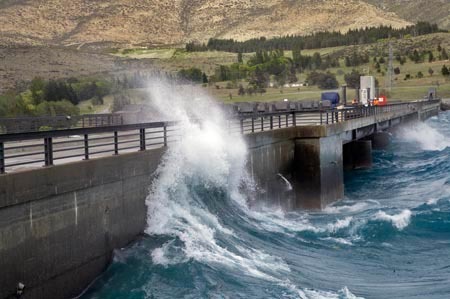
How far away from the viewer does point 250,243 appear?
19625 mm

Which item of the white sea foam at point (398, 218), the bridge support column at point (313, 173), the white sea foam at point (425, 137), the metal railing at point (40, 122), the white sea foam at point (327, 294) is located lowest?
the white sea foam at point (425, 137)

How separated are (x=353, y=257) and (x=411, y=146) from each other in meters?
38.9

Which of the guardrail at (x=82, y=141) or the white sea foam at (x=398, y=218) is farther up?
the guardrail at (x=82, y=141)

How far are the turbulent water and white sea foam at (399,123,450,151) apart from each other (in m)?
27.8

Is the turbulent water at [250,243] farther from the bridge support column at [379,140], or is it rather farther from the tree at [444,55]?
the tree at [444,55]

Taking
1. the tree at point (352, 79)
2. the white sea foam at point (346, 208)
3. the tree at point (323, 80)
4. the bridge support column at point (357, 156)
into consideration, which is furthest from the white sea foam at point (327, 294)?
the tree at point (323, 80)

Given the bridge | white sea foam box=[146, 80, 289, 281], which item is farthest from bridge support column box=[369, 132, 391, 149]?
the bridge

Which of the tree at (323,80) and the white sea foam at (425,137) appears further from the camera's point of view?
the tree at (323,80)

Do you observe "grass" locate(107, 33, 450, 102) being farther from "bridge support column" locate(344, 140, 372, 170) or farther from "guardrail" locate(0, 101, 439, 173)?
"guardrail" locate(0, 101, 439, 173)

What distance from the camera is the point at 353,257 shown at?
65.3 feet

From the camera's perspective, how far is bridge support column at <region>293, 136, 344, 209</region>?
90.4 ft

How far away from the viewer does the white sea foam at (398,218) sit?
23.9 meters

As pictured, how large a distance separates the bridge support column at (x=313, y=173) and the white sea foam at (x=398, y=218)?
272cm

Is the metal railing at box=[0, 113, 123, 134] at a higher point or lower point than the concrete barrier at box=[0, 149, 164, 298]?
higher
